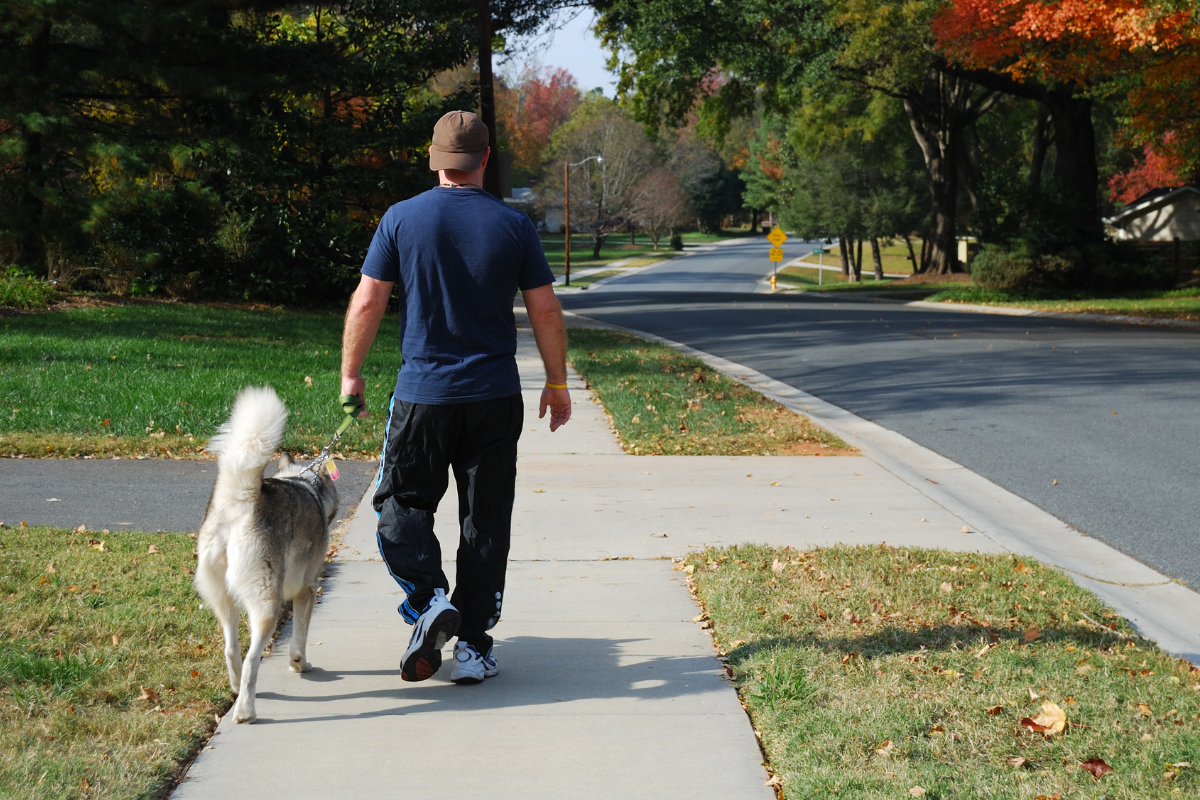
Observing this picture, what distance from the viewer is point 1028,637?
15.5 ft

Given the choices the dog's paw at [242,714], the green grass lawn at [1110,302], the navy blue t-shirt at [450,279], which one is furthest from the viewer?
the green grass lawn at [1110,302]

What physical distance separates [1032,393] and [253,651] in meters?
10.5

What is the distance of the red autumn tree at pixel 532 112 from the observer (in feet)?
276

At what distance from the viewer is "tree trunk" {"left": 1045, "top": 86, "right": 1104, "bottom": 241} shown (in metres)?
31.4

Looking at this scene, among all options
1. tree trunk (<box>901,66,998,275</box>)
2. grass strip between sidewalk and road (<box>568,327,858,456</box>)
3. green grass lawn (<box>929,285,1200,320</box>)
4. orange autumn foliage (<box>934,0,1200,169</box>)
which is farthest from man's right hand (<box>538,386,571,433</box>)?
tree trunk (<box>901,66,998,275</box>)

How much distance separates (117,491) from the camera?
284 inches

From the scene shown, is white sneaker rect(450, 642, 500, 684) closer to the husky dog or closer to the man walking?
the man walking

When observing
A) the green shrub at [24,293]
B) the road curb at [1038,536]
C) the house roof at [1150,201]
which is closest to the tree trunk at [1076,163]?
the house roof at [1150,201]

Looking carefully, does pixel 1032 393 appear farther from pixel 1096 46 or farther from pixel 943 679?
pixel 1096 46

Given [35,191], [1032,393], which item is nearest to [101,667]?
[1032,393]

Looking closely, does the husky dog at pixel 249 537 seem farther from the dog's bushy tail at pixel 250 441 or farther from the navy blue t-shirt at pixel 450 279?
the navy blue t-shirt at pixel 450 279

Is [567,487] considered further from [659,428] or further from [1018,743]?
[1018,743]

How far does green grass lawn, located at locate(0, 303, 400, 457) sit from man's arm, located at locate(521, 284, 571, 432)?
455 centimetres

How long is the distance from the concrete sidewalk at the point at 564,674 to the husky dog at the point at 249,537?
0.29 meters
